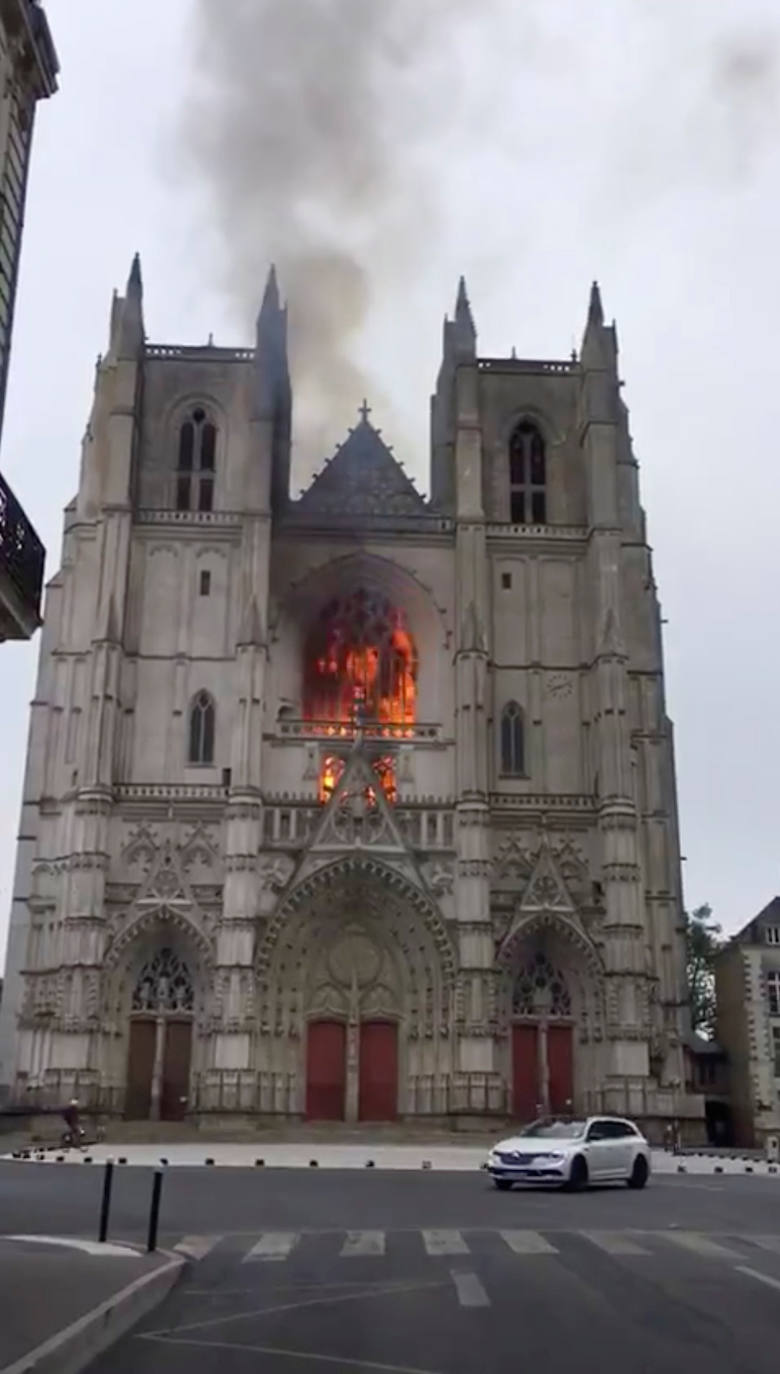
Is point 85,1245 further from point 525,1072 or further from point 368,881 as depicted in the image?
point 525,1072

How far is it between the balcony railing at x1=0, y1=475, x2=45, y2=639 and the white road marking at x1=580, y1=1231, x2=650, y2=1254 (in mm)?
7714

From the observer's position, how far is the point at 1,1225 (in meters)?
15.0

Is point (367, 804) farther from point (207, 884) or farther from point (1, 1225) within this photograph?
point (1, 1225)

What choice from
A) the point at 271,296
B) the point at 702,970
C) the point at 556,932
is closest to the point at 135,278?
the point at 271,296

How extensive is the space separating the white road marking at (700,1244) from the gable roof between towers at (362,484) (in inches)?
1487

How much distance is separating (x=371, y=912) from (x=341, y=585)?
1171 centimetres

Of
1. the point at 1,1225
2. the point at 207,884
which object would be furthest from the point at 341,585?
the point at 1,1225

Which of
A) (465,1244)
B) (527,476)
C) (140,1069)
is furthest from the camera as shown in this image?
(527,476)

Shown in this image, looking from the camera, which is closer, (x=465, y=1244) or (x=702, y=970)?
(x=465, y=1244)

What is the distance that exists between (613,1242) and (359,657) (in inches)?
1485

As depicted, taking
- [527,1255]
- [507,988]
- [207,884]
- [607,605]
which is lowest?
[527,1255]

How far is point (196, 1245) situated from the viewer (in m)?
13.6

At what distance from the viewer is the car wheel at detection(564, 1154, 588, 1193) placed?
851 inches

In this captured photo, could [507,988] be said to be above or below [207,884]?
below
